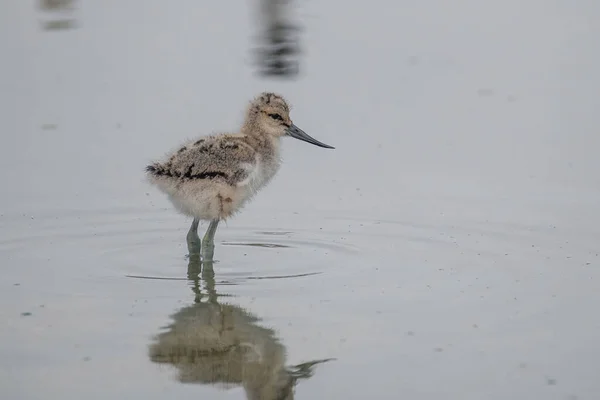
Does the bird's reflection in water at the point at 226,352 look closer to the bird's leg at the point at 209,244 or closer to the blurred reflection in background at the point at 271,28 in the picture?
the bird's leg at the point at 209,244

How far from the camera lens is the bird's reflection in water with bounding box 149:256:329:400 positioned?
4809 millimetres

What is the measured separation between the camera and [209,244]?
254 inches

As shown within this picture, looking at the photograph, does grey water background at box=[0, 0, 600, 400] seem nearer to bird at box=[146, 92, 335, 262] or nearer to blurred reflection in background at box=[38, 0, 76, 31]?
blurred reflection in background at box=[38, 0, 76, 31]

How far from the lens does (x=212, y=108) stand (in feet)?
29.5

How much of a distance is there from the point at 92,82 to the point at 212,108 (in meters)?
1.18

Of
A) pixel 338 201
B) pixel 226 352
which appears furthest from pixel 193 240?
pixel 226 352

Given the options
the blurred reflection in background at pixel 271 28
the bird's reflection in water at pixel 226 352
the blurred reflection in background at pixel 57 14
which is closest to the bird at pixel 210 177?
the bird's reflection in water at pixel 226 352

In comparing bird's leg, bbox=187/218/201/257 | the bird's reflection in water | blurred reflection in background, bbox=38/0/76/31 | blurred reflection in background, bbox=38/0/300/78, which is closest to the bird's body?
bird's leg, bbox=187/218/201/257

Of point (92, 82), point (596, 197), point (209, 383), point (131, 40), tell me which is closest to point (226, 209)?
point (209, 383)

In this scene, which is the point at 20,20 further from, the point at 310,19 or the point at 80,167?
the point at 80,167

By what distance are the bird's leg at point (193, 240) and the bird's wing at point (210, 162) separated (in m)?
0.37

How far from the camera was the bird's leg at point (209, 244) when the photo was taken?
21.2 ft

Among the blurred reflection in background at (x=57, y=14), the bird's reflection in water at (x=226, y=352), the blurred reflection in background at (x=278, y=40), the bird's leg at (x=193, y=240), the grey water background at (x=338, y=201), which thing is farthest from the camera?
the blurred reflection in background at (x=57, y=14)

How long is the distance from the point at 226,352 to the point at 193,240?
157 centimetres
